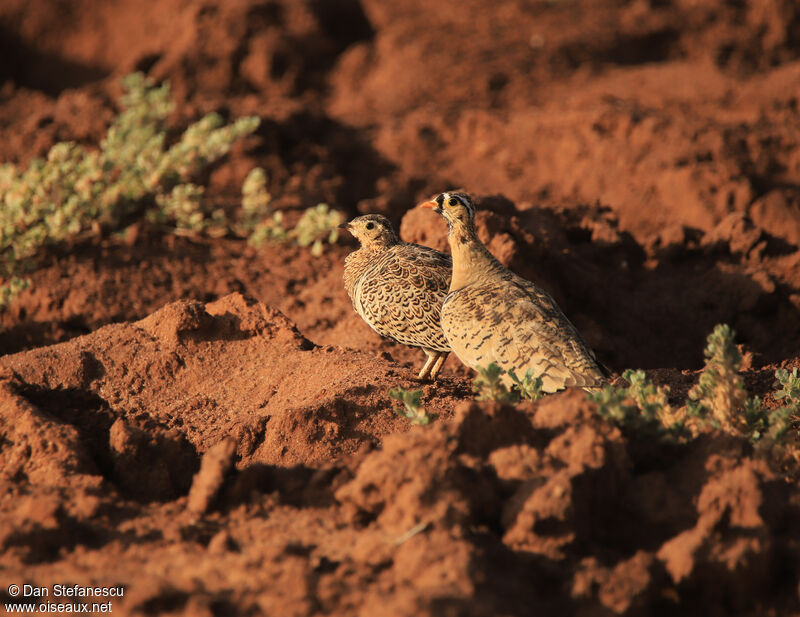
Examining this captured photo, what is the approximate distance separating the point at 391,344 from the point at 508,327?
2010mm

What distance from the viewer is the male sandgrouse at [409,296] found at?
5.93 meters

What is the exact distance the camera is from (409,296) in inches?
235

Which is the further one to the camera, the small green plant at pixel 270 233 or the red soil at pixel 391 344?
the small green plant at pixel 270 233

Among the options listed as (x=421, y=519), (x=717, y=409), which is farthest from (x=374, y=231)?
(x=421, y=519)

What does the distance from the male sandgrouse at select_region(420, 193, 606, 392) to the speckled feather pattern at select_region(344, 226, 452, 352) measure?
280 millimetres

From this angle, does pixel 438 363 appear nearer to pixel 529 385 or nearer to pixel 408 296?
pixel 408 296

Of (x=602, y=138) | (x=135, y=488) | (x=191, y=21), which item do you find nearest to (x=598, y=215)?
(x=602, y=138)

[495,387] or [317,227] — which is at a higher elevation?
[317,227]

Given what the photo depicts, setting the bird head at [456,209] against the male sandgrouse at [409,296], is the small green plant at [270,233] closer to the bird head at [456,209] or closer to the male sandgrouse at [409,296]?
the male sandgrouse at [409,296]

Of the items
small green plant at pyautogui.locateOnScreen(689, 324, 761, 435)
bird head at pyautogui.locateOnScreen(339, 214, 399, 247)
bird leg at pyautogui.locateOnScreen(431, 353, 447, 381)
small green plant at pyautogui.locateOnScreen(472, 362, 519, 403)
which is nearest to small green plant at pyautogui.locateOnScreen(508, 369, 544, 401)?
small green plant at pyautogui.locateOnScreen(472, 362, 519, 403)

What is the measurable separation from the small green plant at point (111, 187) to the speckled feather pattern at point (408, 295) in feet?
9.19

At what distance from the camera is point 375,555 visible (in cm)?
334

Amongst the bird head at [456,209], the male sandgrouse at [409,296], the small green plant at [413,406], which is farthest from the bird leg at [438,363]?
the small green plant at [413,406]

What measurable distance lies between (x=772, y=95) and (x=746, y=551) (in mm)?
10806
